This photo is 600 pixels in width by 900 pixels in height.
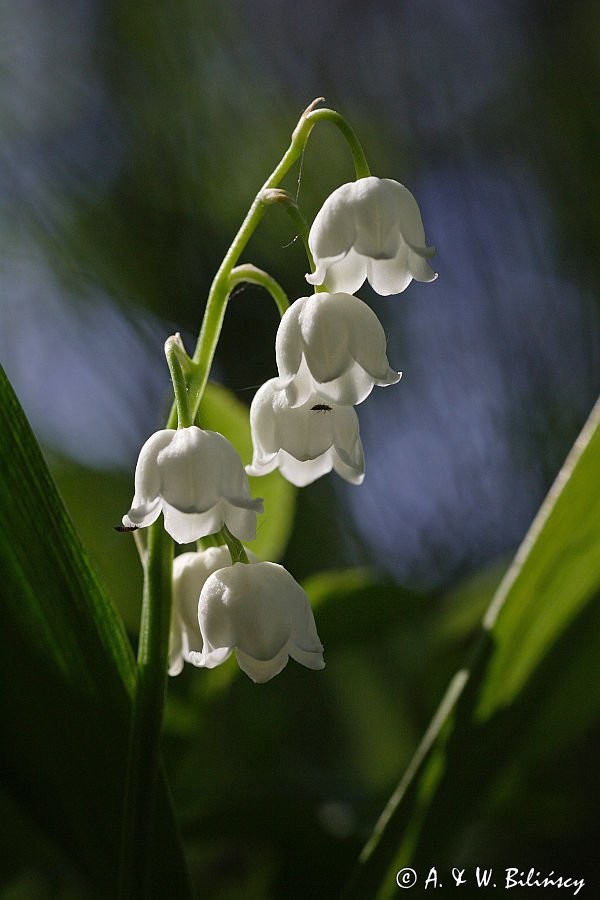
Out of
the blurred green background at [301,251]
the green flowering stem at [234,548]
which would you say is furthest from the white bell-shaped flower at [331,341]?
the blurred green background at [301,251]

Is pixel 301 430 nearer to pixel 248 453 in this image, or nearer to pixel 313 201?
pixel 248 453

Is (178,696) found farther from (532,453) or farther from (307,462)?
(532,453)

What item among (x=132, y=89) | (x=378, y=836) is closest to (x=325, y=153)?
(x=132, y=89)

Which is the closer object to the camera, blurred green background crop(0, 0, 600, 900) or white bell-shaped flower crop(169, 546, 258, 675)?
white bell-shaped flower crop(169, 546, 258, 675)

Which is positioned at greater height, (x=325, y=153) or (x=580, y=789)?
(x=325, y=153)

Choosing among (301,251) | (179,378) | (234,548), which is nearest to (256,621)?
(234,548)

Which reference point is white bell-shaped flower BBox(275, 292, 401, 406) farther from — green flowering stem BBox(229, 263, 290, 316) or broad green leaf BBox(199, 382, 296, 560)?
broad green leaf BBox(199, 382, 296, 560)

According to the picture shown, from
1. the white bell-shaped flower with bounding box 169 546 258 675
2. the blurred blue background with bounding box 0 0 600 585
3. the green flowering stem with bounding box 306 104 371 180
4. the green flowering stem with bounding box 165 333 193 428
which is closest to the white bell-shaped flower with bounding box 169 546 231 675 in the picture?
the white bell-shaped flower with bounding box 169 546 258 675
